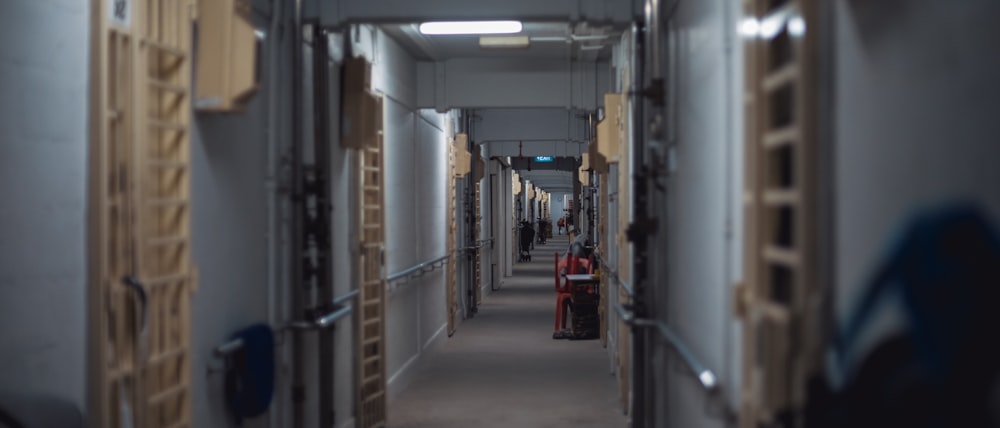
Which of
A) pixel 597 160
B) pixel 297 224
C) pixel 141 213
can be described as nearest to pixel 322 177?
pixel 297 224

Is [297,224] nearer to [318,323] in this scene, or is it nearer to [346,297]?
[318,323]

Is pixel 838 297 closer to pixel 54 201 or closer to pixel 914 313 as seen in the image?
pixel 914 313

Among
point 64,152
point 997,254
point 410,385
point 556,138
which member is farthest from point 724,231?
point 556,138

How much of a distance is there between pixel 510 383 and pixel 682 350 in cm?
554

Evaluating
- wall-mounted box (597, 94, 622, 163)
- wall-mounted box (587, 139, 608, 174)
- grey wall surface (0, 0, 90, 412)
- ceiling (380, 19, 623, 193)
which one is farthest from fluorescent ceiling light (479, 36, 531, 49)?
grey wall surface (0, 0, 90, 412)

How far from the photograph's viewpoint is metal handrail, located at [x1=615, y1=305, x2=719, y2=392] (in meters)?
3.64

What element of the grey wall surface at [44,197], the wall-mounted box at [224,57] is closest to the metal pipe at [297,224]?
the wall-mounted box at [224,57]

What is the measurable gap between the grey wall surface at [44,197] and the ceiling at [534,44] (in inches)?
215

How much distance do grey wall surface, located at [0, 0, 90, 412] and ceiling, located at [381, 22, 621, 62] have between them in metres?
5.45

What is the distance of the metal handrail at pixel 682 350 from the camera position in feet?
11.9

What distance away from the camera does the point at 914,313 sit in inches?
69.7

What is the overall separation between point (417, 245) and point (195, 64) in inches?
250

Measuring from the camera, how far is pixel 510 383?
973cm

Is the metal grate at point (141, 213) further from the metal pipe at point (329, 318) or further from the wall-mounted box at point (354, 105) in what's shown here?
the wall-mounted box at point (354, 105)
